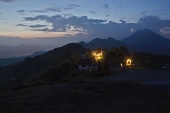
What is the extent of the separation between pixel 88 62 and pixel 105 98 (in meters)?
38.2

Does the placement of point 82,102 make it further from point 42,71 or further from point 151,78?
point 42,71

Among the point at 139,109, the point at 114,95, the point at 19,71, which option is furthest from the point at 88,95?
the point at 19,71

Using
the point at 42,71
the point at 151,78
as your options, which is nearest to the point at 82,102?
the point at 151,78

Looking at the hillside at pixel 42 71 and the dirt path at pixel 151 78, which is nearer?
the dirt path at pixel 151 78

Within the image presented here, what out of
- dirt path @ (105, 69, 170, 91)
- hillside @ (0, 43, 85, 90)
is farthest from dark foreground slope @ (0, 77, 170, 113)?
hillside @ (0, 43, 85, 90)

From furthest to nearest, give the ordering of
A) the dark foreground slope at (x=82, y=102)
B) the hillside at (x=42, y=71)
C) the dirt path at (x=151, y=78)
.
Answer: the hillside at (x=42, y=71), the dirt path at (x=151, y=78), the dark foreground slope at (x=82, y=102)

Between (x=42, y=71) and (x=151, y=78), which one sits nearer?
(x=151, y=78)

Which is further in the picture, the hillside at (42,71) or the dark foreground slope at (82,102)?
the hillside at (42,71)

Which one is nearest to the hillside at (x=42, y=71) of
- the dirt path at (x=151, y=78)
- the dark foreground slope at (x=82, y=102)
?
the dirt path at (x=151, y=78)

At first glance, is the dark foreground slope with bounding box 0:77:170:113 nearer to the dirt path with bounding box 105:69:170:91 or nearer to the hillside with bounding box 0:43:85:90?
the dirt path with bounding box 105:69:170:91

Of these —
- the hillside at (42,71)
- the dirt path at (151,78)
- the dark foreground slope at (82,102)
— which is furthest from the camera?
the hillside at (42,71)

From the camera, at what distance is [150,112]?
9828 mm

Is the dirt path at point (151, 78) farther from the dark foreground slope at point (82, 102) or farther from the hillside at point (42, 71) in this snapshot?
the dark foreground slope at point (82, 102)

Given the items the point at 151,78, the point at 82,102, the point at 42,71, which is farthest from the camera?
the point at 42,71
